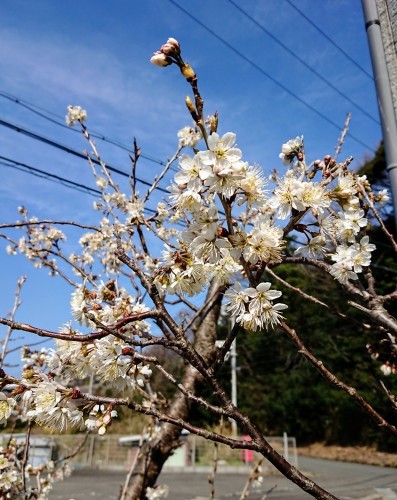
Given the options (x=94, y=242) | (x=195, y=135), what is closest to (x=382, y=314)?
(x=195, y=135)

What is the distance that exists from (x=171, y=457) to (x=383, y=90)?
686 inches

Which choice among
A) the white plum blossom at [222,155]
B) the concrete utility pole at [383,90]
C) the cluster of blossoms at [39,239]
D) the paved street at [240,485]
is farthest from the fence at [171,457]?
the white plum blossom at [222,155]

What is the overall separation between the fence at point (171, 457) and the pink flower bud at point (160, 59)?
1605 centimetres

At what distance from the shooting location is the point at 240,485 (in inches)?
487

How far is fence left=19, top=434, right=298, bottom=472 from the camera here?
1598 centimetres

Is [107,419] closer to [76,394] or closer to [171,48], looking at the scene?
[76,394]

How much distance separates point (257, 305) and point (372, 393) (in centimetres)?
1877

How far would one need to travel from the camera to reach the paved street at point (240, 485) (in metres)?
9.82

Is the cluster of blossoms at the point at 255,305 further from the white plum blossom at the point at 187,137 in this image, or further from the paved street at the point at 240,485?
the paved street at the point at 240,485

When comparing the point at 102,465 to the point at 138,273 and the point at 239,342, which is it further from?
the point at 138,273

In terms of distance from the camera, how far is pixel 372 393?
1755cm

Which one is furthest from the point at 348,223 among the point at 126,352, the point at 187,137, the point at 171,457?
the point at 171,457

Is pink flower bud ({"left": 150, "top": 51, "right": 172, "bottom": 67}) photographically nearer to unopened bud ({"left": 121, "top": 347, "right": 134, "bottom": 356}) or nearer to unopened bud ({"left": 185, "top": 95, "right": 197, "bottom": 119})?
unopened bud ({"left": 185, "top": 95, "right": 197, "bottom": 119})

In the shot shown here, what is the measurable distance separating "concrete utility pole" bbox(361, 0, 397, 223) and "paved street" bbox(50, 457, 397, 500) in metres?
8.03
